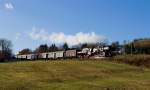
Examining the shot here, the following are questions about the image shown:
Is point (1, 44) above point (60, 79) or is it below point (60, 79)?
above

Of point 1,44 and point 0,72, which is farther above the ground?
point 1,44

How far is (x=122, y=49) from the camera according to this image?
364ft

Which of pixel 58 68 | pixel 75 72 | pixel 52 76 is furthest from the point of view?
pixel 58 68

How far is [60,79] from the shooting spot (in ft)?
160

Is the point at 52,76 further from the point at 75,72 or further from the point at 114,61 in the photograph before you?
the point at 114,61

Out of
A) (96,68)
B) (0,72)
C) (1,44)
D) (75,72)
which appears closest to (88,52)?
(96,68)

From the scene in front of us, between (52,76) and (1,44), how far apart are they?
150858 mm

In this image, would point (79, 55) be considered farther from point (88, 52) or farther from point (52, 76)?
point (52, 76)

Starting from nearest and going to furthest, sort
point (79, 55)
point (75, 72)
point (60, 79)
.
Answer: point (60, 79) → point (75, 72) → point (79, 55)

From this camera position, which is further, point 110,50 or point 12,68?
point 110,50

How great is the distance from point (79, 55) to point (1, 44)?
102m

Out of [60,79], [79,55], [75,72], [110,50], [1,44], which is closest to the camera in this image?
[60,79]

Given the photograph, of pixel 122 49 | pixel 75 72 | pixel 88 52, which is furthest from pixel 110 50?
pixel 75 72

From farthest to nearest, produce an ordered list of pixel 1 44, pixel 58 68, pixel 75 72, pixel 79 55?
pixel 1 44, pixel 79 55, pixel 58 68, pixel 75 72
